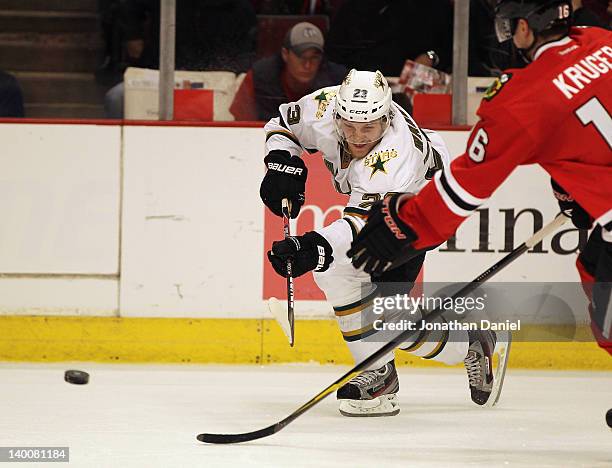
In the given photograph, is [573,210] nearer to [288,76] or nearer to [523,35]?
[523,35]

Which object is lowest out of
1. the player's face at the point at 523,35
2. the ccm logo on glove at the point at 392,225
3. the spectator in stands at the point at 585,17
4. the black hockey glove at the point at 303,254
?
the black hockey glove at the point at 303,254

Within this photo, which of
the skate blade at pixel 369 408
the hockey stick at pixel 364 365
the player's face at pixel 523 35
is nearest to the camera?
the player's face at pixel 523 35

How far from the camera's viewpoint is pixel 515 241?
16.8ft

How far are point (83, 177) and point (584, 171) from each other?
2.59m

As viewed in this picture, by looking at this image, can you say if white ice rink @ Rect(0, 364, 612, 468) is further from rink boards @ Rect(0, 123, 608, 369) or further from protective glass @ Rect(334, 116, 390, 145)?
protective glass @ Rect(334, 116, 390, 145)

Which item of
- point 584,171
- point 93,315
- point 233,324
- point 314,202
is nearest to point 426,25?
point 314,202

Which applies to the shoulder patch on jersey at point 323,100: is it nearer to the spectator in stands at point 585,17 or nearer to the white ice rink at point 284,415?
the white ice rink at point 284,415

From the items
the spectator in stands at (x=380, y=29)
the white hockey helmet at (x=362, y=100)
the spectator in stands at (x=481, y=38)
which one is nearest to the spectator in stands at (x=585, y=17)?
the spectator in stands at (x=481, y=38)

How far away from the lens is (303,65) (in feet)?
17.1

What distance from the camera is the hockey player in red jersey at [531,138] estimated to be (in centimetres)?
299

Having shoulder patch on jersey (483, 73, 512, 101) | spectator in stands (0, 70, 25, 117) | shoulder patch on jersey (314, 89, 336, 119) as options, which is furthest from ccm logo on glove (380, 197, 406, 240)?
spectator in stands (0, 70, 25, 117)

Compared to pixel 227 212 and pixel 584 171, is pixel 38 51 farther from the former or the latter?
pixel 584 171

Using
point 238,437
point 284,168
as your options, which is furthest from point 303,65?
point 238,437

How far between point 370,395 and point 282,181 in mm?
776
